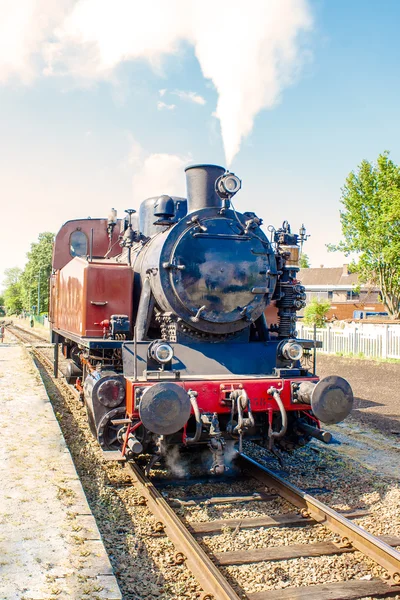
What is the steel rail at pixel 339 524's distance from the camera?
377 cm

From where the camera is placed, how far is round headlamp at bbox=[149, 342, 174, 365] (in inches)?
214

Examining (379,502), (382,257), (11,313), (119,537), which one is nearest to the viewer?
(119,537)

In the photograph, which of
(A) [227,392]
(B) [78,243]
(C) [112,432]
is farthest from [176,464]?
(B) [78,243]

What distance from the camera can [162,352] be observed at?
546 cm

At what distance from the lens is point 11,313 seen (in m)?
107

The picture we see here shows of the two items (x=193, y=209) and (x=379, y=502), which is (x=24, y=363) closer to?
(x=193, y=209)

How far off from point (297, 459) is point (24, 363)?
38.2 feet

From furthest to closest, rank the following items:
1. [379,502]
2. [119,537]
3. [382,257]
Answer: [382,257] < [379,502] < [119,537]

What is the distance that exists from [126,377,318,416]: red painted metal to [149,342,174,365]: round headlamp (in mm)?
360

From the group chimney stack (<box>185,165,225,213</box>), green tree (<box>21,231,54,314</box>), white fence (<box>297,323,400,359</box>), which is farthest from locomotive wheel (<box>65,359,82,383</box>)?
green tree (<box>21,231,54,314</box>)

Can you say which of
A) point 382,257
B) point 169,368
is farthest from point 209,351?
point 382,257

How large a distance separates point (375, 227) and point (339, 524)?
26163 millimetres

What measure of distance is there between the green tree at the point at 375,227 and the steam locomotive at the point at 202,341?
23.0 m

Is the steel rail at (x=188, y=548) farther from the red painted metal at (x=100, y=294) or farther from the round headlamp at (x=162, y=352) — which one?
the red painted metal at (x=100, y=294)
